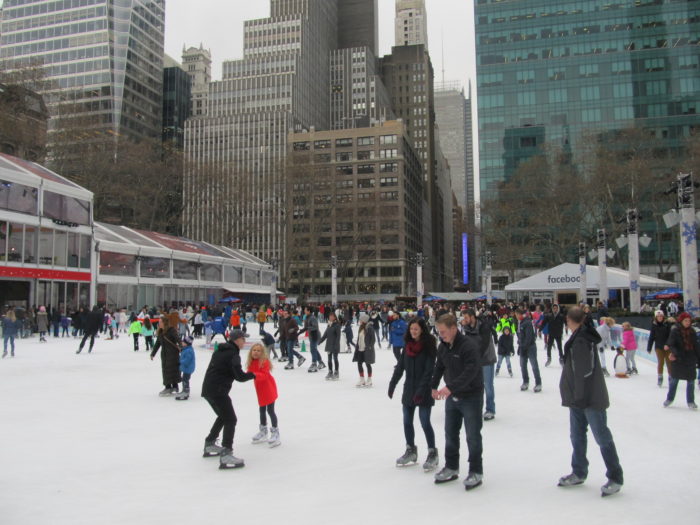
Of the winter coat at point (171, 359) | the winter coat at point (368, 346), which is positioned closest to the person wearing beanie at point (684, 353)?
the winter coat at point (368, 346)

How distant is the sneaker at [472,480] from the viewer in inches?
185

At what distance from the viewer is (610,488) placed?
4.52 meters

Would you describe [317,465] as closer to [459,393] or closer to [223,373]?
[223,373]

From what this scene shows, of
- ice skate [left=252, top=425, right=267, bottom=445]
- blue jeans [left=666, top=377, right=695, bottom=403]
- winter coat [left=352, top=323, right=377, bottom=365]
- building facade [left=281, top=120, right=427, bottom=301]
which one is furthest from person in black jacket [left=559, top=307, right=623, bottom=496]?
building facade [left=281, top=120, right=427, bottom=301]

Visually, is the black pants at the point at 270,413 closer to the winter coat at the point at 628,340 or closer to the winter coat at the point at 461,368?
the winter coat at the point at 461,368

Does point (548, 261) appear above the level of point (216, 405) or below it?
above

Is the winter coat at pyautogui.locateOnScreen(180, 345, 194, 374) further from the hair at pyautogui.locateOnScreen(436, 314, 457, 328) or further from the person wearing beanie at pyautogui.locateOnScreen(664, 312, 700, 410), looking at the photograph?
the person wearing beanie at pyautogui.locateOnScreen(664, 312, 700, 410)

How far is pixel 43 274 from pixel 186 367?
2156 cm

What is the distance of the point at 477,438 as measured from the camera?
15.8 feet

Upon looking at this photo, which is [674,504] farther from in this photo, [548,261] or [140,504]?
[548,261]

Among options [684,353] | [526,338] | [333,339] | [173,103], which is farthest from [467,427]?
[173,103]

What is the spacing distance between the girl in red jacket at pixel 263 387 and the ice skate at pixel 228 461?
78cm

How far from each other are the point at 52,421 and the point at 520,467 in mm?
6114

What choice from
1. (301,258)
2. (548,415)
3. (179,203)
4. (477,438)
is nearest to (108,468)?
(477,438)
